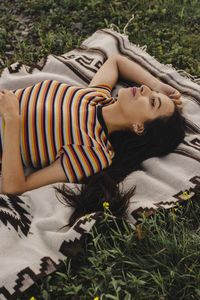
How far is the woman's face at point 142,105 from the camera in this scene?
299 centimetres

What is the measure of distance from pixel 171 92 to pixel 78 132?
4.28 feet


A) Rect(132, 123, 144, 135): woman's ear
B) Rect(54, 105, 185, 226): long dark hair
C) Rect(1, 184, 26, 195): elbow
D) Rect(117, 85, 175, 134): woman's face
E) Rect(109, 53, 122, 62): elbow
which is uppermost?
Rect(109, 53, 122, 62): elbow

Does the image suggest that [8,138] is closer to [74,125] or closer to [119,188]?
[74,125]

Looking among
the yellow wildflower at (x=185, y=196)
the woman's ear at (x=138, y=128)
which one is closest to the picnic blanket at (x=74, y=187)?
the yellow wildflower at (x=185, y=196)

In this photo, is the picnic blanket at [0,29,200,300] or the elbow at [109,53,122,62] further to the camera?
the elbow at [109,53,122,62]

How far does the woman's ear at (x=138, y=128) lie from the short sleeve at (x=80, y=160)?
40 centimetres

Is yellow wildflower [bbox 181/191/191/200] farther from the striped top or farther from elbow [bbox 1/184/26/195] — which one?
elbow [bbox 1/184/26/195]

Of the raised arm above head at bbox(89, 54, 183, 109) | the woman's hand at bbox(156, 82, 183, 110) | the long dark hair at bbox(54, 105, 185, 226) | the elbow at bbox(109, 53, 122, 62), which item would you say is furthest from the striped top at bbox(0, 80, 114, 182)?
the elbow at bbox(109, 53, 122, 62)

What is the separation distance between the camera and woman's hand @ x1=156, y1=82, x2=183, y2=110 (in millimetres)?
3496

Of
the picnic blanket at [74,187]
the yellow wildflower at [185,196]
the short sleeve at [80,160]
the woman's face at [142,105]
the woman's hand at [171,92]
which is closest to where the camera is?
the picnic blanket at [74,187]

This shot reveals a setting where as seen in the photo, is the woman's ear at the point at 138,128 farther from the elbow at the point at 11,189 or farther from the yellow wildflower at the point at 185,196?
the elbow at the point at 11,189

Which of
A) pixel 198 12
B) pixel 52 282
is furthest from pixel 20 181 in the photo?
pixel 198 12

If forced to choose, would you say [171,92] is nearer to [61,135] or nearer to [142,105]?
[142,105]

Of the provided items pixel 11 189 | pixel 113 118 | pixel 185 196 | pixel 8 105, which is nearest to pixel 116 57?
pixel 113 118
